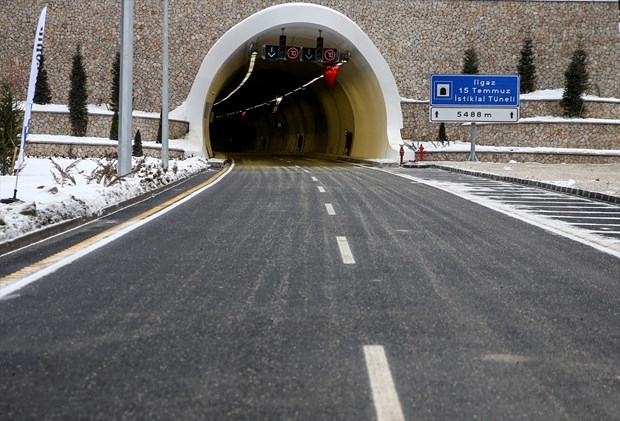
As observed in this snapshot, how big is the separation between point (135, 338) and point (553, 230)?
25.9 feet

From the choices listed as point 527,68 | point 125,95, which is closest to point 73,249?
point 125,95

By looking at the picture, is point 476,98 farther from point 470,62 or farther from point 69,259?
point 69,259

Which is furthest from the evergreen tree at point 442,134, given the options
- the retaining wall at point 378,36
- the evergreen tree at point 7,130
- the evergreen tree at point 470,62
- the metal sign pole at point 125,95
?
the evergreen tree at point 7,130

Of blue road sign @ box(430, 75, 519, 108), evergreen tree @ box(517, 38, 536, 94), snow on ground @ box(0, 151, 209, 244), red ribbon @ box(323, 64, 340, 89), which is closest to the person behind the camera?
snow on ground @ box(0, 151, 209, 244)

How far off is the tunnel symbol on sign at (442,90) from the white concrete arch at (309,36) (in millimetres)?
3505

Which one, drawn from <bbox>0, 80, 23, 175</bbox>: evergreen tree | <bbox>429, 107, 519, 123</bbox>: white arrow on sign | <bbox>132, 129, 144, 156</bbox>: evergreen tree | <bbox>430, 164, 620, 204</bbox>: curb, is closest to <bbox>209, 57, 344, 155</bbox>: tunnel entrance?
<bbox>429, 107, 519, 123</bbox>: white arrow on sign

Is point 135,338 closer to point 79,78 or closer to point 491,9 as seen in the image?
point 79,78

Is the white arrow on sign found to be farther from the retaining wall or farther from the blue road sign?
the retaining wall

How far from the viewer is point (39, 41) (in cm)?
1152

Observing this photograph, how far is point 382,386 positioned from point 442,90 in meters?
32.8

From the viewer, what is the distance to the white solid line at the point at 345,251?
25.2 ft

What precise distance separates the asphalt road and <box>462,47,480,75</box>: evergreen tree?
110 ft

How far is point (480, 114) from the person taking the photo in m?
35.2

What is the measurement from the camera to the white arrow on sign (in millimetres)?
35000
